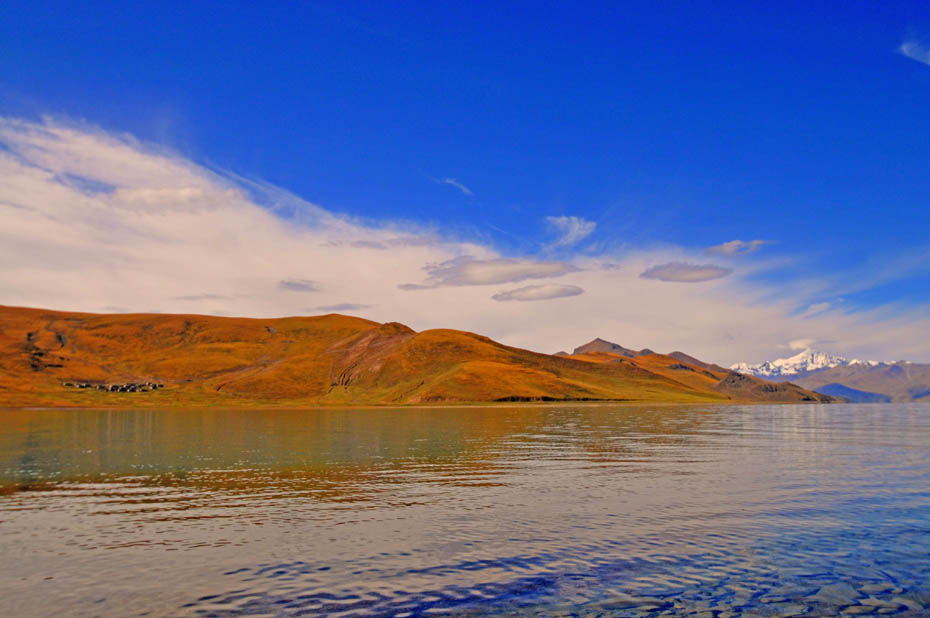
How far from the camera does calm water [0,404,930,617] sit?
51.4 feet

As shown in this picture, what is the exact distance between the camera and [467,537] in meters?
22.2

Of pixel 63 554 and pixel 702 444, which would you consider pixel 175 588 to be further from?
pixel 702 444

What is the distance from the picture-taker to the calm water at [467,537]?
617 inches

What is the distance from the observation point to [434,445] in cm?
5759

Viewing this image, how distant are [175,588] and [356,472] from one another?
23.0 metres

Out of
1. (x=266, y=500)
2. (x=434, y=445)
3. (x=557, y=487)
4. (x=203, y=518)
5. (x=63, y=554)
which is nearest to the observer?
(x=63, y=554)

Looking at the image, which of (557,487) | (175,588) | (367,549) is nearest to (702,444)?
(557,487)

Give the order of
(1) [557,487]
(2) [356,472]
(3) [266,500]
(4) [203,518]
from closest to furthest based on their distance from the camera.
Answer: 1. (4) [203,518]
2. (3) [266,500]
3. (1) [557,487]
4. (2) [356,472]

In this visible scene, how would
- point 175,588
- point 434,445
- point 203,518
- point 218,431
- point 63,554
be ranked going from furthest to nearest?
point 218,431 < point 434,445 < point 203,518 < point 63,554 < point 175,588

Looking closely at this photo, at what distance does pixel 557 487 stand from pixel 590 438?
33.3m

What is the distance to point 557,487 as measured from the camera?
3269cm

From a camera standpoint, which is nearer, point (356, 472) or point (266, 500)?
point (266, 500)

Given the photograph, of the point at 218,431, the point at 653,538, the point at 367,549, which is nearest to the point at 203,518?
the point at 367,549

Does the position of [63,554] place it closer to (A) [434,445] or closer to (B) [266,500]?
(B) [266,500]
